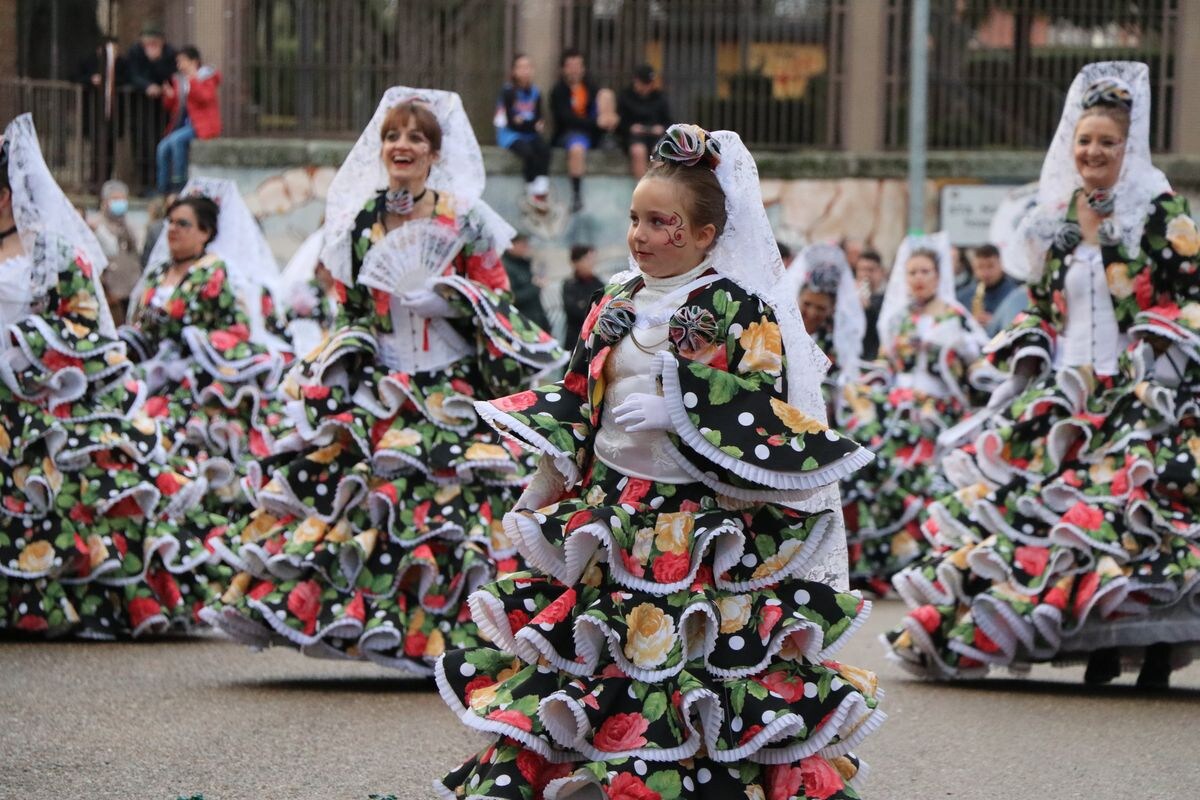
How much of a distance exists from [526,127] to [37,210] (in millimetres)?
10913

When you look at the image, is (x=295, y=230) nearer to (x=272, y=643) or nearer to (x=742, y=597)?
(x=272, y=643)

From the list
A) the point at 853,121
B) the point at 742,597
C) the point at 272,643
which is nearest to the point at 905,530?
the point at 272,643

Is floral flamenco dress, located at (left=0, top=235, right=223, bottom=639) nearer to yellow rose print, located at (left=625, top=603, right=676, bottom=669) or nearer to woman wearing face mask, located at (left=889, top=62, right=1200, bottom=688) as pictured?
woman wearing face mask, located at (left=889, top=62, right=1200, bottom=688)

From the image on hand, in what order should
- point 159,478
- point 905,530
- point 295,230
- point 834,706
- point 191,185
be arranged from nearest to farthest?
point 834,706
point 159,478
point 191,185
point 905,530
point 295,230

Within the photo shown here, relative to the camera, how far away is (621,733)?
502 cm

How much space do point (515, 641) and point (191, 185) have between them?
23.2 feet

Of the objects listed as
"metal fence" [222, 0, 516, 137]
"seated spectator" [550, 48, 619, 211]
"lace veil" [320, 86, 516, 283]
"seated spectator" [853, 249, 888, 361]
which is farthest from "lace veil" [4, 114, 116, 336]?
"metal fence" [222, 0, 516, 137]

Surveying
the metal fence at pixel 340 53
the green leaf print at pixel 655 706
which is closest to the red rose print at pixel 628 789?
the green leaf print at pixel 655 706

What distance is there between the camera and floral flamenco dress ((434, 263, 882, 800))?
16.5 feet

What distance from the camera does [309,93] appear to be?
70.9ft

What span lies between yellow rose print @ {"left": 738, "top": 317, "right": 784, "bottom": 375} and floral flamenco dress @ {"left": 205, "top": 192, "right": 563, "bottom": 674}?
9.95ft

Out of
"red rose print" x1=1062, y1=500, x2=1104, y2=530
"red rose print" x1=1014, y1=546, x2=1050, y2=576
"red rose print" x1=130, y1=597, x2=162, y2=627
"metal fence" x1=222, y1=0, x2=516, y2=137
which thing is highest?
"metal fence" x1=222, y1=0, x2=516, y2=137

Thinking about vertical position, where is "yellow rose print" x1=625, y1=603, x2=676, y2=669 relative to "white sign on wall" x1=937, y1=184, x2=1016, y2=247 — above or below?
below

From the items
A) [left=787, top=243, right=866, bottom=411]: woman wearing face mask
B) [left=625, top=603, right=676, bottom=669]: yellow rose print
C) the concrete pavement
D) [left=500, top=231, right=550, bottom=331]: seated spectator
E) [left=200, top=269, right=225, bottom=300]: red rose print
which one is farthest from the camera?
[left=500, top=231, right=550, bottom=331]: seated spectator
